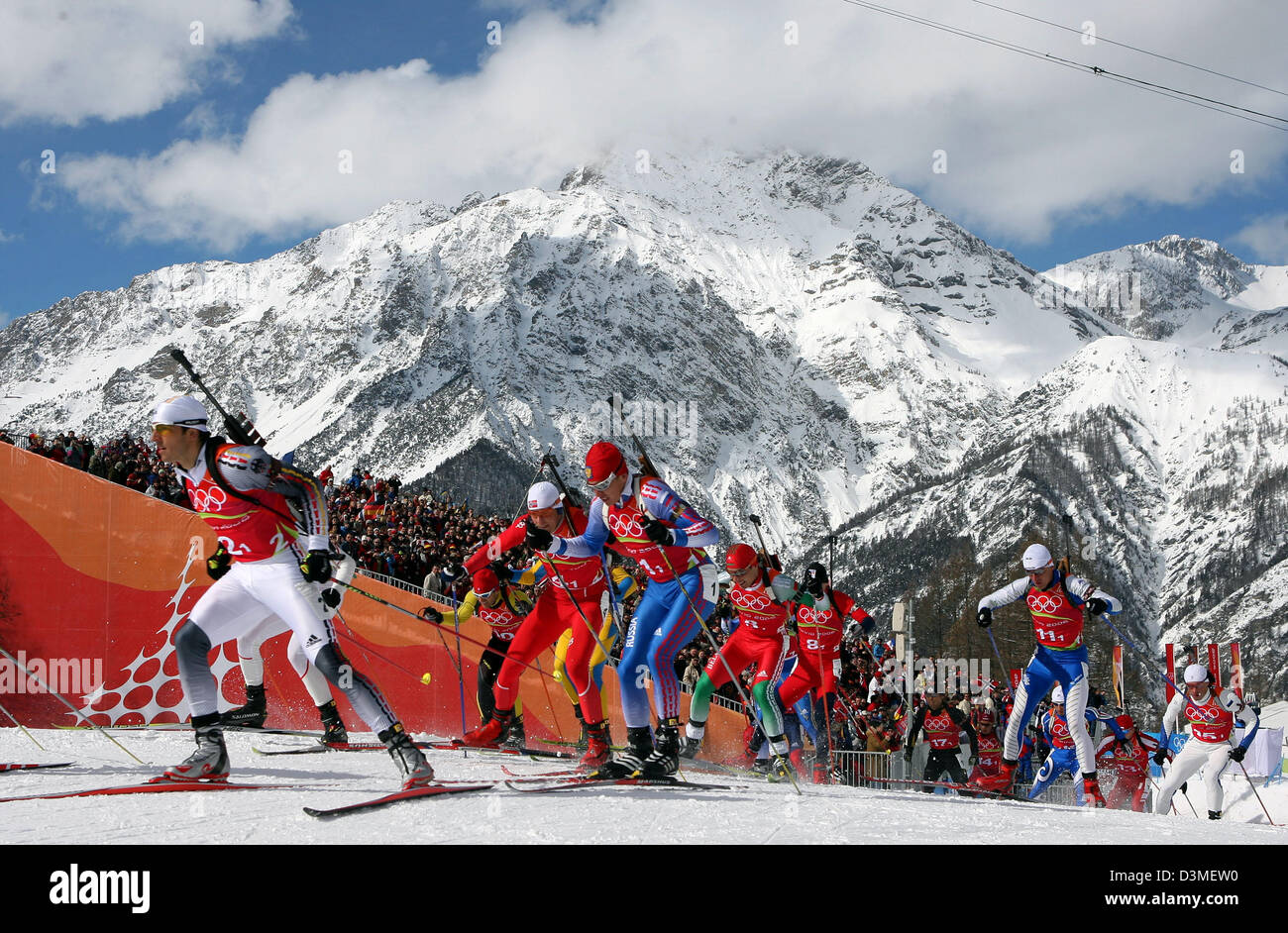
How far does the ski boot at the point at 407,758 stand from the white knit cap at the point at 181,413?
214 centimetres

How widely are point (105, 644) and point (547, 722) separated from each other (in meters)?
5.14

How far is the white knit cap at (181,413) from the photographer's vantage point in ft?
22.9

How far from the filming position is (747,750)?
16031 millimetres

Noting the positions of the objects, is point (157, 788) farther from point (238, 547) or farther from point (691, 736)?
point (691, 736)

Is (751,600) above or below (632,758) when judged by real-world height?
above

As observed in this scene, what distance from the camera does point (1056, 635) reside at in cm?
1130

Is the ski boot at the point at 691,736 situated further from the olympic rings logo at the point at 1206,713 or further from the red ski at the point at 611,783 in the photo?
the olympic rings logo at the point at 1206,713

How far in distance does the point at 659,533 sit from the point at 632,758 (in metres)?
1.66

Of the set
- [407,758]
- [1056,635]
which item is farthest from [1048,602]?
[407,758]

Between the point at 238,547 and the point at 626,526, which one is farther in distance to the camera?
the point at 626,526

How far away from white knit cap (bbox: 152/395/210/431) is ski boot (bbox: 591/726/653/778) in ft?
11.1
